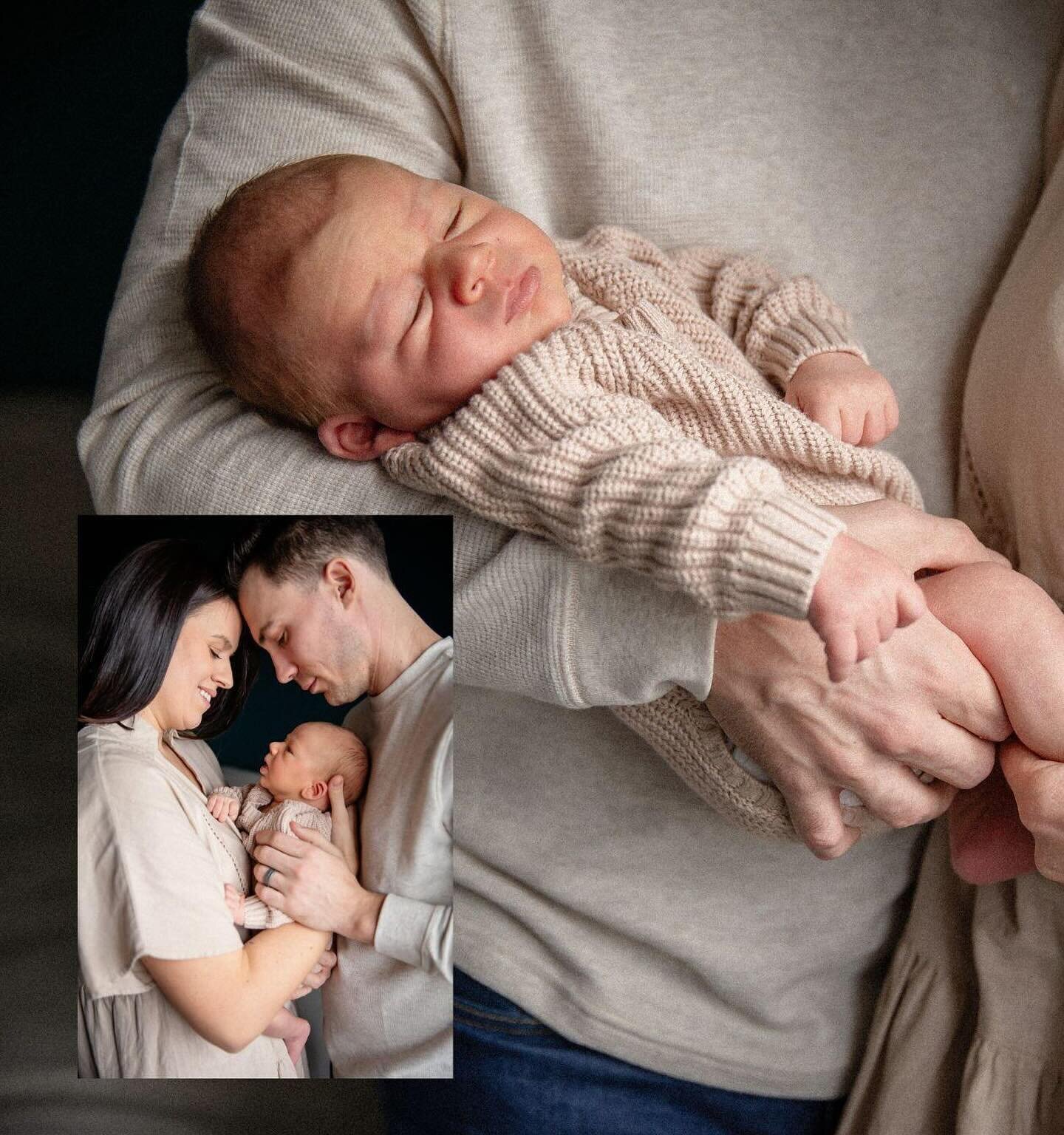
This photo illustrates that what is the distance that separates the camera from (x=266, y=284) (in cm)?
72

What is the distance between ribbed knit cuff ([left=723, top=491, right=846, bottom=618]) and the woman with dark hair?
281 mm

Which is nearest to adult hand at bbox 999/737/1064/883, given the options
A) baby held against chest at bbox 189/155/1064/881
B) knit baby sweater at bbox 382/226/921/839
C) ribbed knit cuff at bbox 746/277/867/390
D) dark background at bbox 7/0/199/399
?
baby held against chest at bbox 189/155/1064/881

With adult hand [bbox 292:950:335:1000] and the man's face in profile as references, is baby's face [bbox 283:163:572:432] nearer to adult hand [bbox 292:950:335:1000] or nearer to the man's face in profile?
the man's face in profile

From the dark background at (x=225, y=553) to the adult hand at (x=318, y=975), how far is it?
0.39 feet

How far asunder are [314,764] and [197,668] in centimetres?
9

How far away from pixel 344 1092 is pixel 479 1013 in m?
0.13

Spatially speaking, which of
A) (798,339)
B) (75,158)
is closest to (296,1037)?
(798,339)

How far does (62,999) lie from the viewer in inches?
30.7

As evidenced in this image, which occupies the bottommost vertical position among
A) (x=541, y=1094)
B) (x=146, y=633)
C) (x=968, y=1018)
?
(x=541, y=1094)

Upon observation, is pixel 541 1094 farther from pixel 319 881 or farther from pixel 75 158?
pixel 75 158

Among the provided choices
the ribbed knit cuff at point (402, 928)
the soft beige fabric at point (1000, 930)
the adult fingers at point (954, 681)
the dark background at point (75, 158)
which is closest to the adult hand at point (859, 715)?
the adult fingers at point (954, 681)

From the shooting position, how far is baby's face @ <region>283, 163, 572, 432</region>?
70cm

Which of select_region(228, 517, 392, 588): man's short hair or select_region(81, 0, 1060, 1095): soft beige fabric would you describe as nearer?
select_region(228, 517, 392, 588): man's short hair

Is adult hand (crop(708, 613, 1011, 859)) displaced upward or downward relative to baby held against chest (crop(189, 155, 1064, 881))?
downward
